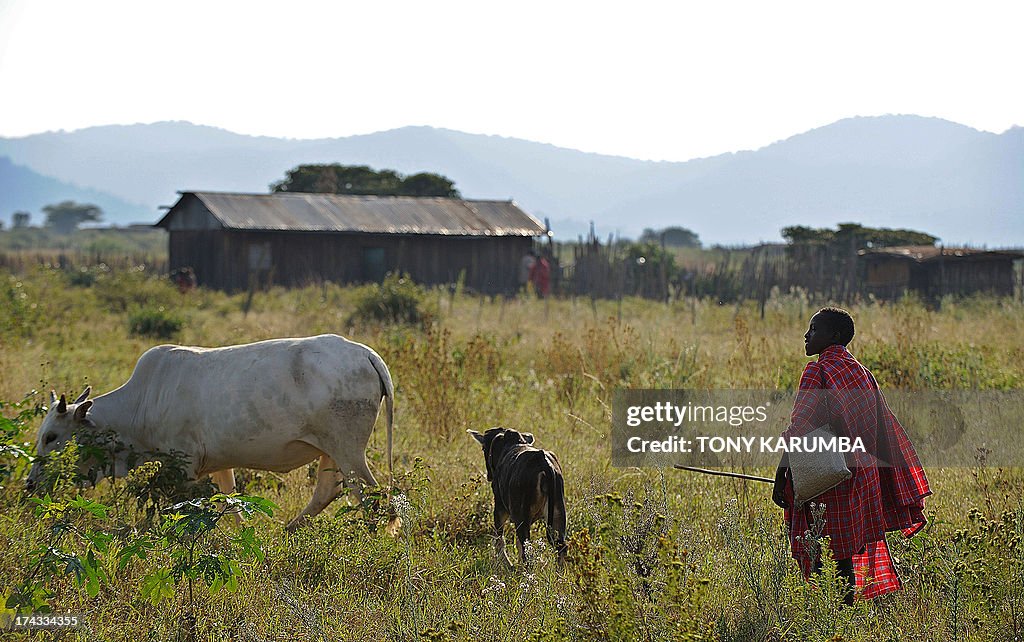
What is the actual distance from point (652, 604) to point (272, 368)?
3.12 metres

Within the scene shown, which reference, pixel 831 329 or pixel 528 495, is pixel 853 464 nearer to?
pixel 831 329

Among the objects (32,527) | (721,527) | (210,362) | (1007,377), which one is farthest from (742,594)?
(1007,377)

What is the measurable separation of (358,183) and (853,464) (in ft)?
147

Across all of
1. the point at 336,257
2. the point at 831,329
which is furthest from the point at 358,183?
the point at 831,329

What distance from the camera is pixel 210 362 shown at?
609 cm

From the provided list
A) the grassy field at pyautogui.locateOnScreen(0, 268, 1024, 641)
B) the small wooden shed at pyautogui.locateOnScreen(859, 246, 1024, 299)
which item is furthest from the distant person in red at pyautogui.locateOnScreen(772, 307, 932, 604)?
the small wooden shed at pyautogui.locateOnScreen(859, 246, 1024, 299)

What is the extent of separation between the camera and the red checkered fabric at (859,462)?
14.1ft

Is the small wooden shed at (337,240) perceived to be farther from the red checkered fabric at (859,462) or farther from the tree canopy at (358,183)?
the red checkered fabric at (859,462)

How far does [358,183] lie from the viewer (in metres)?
47.3

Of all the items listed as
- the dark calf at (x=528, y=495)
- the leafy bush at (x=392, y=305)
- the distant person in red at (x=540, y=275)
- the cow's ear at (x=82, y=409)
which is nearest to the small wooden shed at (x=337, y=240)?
the distant person in red at (x=540, y=275)

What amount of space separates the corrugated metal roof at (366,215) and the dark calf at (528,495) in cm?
2145

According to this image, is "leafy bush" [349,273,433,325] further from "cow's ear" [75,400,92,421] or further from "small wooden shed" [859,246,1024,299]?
"small wooden shed" [859,246,1024,299]

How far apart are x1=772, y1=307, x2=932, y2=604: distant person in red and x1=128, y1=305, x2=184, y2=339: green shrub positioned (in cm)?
1170

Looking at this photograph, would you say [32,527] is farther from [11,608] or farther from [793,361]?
[793,361]
